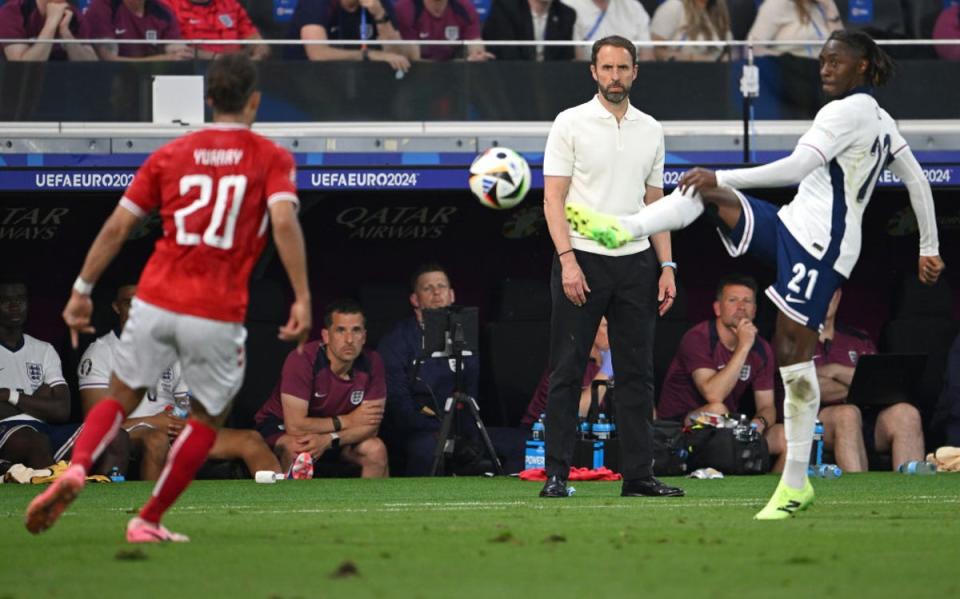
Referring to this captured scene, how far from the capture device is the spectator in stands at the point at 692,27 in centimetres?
1191

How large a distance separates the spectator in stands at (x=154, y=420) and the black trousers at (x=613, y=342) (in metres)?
3.84

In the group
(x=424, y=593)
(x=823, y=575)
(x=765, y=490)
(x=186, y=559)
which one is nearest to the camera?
(x=424, y=593)

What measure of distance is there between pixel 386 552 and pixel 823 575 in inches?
57.5

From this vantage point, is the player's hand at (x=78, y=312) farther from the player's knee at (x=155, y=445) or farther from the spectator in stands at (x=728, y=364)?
the spectator in stands at (x=728, y=364)

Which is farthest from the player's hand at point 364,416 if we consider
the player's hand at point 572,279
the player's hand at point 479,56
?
the player's hand at point 572,279

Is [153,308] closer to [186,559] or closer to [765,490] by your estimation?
[186,559]

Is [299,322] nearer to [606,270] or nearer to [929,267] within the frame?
[606,270]

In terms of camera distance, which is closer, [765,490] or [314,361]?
[765,490]

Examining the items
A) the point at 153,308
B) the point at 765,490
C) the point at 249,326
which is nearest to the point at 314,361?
the point at 249,326

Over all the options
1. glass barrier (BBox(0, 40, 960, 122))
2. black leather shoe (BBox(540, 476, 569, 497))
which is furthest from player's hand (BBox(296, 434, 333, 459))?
black leather shoe (BBox(540, 476, 569, 497))

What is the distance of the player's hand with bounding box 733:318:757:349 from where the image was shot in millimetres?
12070

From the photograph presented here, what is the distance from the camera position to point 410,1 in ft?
40.3

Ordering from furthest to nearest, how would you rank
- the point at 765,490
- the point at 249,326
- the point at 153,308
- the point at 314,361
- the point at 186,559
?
1. the point at 249,326
2. the point at 314,361
3. the point at 765,490
4. the point at 153,308
5. the point at 186,559

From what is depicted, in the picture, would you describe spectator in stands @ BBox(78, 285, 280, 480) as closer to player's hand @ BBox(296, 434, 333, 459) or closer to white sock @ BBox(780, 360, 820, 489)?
player's hand @ BBox(296, 434, 333, 459)
